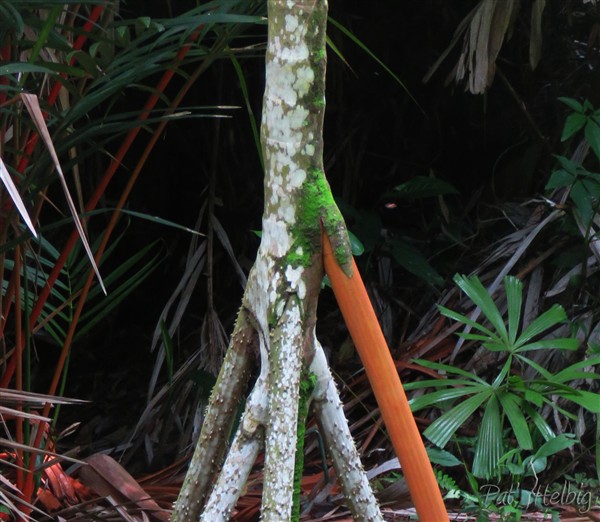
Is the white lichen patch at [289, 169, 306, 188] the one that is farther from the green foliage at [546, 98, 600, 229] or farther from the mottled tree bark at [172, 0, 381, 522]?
the green foliage at [546, 98, 600, 229]

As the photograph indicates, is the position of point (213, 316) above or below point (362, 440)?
above

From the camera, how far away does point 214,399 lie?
133 centimetres

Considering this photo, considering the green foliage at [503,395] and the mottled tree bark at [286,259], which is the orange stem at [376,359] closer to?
the mottled tree bark at [286,259]

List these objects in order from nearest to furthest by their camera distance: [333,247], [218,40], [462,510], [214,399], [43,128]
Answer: [43,128]
[333,247]
[214,399]
[218,40]
[462,510]

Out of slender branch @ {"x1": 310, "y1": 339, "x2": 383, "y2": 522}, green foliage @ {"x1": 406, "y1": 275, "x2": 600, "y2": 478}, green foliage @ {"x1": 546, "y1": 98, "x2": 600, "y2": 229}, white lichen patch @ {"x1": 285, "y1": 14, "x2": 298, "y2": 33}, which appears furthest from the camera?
green foliage @ {"x1": 546, "y1": 98, "x2": 600, "y2": 229}

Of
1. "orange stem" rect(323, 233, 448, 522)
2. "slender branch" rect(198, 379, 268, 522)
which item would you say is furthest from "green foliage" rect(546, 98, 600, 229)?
"slender branch" rect(198, 379, 268, 522)

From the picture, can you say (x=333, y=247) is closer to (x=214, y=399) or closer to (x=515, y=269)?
(x=214, y=399)

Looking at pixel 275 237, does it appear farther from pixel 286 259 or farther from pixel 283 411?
pixel 283 411

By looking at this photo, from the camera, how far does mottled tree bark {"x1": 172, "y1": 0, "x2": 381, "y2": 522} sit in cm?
119

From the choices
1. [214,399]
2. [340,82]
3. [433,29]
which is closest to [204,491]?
[214,399]

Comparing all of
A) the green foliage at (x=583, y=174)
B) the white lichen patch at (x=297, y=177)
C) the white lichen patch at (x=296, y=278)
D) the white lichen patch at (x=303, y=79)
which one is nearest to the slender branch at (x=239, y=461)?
the white lichen patch at (x=296, y=278)

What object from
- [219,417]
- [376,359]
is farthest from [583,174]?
[219,417]

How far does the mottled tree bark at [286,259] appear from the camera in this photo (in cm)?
119

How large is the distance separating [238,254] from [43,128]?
1731 millimetres
